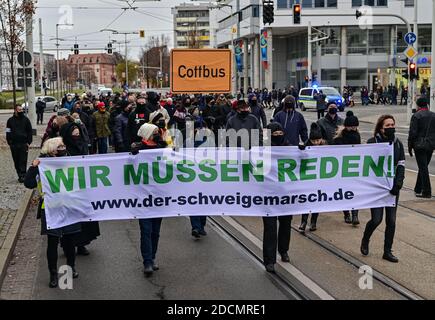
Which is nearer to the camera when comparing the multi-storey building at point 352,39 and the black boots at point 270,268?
the black boots at point 270,268

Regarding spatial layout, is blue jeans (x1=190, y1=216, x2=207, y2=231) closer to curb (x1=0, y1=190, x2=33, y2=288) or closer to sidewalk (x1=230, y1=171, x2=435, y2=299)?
sidewalk (x1=230, y1=171, x2=435, y2=299)

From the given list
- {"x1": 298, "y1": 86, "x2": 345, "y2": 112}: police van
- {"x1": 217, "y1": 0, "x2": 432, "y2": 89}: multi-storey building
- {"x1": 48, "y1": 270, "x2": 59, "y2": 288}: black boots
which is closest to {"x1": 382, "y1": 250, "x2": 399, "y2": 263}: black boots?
{"x1": 48, "y1": 270, "x2": 59, "y2": 288}: black boots

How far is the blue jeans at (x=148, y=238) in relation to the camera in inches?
302

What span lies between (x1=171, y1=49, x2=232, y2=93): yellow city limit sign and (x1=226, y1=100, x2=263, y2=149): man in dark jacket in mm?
6498

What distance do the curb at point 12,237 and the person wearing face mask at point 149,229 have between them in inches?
65.5

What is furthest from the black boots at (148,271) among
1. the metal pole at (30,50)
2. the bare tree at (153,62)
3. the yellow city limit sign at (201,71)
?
the bare tree at (153,62)

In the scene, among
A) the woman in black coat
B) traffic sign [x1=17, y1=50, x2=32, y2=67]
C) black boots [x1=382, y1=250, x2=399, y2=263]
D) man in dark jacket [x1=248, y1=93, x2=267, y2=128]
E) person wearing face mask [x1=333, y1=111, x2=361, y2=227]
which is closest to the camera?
black boots [x1=382, y1=250, x2=399, y2=263]

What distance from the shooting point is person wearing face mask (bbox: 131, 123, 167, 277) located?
7.68m

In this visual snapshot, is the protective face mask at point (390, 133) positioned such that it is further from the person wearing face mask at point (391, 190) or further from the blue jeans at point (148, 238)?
the blue jeans at point (148, 238)

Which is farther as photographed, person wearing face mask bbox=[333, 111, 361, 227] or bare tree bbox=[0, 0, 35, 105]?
bare tree bbox=[0, 0, 35, 105]

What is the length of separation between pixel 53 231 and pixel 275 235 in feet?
8.62

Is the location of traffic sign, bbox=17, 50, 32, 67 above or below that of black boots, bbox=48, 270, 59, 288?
above

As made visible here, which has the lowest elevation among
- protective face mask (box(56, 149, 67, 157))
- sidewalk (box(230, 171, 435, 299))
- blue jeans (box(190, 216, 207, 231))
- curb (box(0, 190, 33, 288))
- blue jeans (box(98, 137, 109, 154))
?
sidewalk (box(230, 171, 435, 299))
